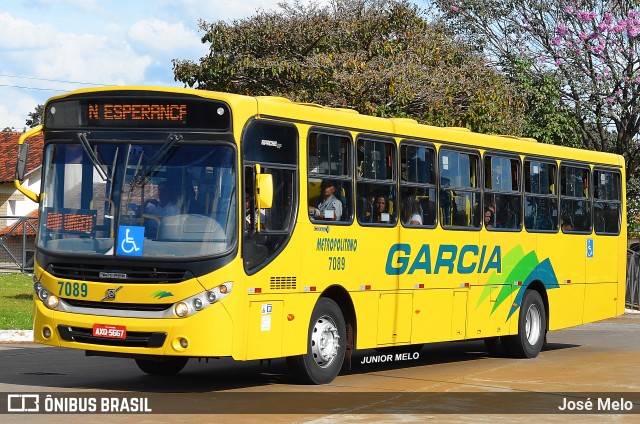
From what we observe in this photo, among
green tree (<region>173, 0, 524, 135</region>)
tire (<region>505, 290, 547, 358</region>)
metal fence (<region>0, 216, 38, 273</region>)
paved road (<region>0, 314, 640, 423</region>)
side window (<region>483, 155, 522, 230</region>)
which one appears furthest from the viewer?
metal fence (<region>0, 216, 38, 273</region>)

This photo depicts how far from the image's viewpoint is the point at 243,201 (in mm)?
13594

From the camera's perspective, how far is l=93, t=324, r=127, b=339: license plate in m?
13.4

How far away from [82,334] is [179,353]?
1.11m

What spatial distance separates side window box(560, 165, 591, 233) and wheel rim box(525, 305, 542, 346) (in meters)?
1.58

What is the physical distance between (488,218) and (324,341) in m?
4.64

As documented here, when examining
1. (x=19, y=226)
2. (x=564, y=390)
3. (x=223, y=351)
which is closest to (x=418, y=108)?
(x=564, y=390)

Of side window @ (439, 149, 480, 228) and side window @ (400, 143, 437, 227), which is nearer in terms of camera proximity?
side window @ (400, 143, 437, 227)

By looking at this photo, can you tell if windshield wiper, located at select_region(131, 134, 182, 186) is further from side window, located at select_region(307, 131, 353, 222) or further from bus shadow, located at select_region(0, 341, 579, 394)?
bus shadow, located at select_region(0, 341, 579, 394)

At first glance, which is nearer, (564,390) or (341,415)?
(341,415)

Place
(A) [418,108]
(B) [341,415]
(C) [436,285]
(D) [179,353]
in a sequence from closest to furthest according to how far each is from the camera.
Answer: (B) [341,415], (D) [179,353], (C) [436,285], (A) [418,108]

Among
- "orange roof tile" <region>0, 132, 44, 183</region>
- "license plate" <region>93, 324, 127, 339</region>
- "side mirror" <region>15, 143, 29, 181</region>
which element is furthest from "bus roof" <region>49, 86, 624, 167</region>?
"orange roof tile" <region>0, 132, 44, 183</region>

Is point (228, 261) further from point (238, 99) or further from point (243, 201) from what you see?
point (238, 99)

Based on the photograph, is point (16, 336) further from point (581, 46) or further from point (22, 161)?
point (581, 46)

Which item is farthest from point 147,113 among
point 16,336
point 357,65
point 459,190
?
point 357,65
